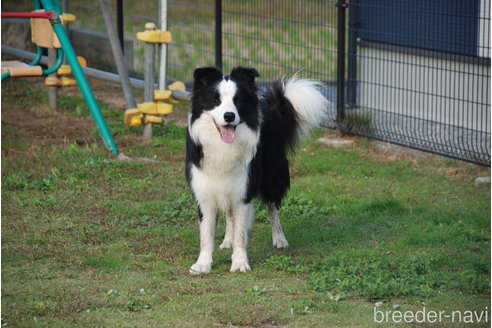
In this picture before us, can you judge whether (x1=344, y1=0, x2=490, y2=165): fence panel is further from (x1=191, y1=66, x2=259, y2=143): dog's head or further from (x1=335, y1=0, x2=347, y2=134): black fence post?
(x1=191, y1=66, x2=259, y2=143): dog's head

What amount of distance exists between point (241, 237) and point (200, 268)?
0.32m

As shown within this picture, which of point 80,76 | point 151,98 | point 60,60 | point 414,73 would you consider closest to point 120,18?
point 151,98

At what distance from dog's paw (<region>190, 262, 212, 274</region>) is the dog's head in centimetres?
78

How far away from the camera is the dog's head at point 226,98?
5086 millimetres

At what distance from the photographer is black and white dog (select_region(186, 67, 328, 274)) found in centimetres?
516

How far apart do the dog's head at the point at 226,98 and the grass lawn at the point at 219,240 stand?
0.92 m

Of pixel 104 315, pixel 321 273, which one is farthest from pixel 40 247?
pixel 321 273

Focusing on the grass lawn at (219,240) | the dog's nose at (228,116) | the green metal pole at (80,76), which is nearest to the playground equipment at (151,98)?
the grass lawn at (219,240)

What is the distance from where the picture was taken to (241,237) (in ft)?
17.7

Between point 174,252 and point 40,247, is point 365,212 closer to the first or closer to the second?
point 174,252

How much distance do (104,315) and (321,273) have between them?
1385 mm

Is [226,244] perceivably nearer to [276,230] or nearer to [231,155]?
[276,230]

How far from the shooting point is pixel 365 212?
6652mm

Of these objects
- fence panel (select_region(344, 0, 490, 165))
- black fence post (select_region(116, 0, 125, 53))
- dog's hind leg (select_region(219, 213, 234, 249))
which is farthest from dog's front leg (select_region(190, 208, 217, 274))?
black fence post (select_region(116, 0, 125, 53))
